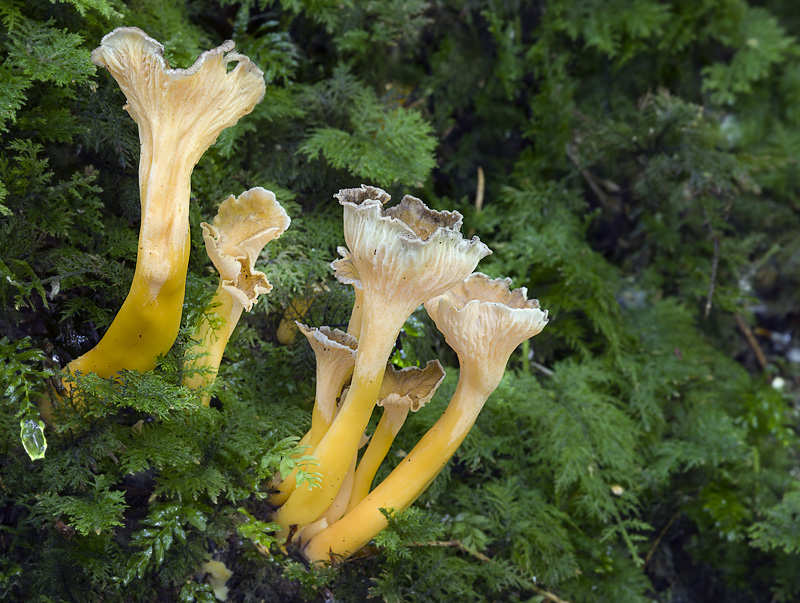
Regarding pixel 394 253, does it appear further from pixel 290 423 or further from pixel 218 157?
pixel 218 157

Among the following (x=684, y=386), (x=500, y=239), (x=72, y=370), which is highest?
(x=72, y=370)

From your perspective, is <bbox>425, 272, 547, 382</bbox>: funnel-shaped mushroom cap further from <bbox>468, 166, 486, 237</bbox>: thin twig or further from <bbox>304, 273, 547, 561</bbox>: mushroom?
<bbox>468, 166, 486, 237</bbox>: thin twig

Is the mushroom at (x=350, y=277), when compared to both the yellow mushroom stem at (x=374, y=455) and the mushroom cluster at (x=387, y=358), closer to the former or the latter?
the mushroom cluster at (x=387, y=358)

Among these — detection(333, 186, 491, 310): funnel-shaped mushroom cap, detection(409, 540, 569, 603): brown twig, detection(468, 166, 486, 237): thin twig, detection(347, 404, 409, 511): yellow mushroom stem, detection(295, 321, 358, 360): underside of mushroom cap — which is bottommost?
detection(409, 540, 569, 603): brown twig

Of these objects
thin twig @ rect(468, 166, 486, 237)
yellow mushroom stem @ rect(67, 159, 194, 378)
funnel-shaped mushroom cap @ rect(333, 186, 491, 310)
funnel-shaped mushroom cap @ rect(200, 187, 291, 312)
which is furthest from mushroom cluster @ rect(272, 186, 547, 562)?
thin twig @ rect(468, 166, 486, 237)

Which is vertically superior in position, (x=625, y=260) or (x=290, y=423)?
(x=290, y=423)

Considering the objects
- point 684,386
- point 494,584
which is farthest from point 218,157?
point 684,386

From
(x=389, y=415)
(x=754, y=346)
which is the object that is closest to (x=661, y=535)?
(x=754, y=346)
